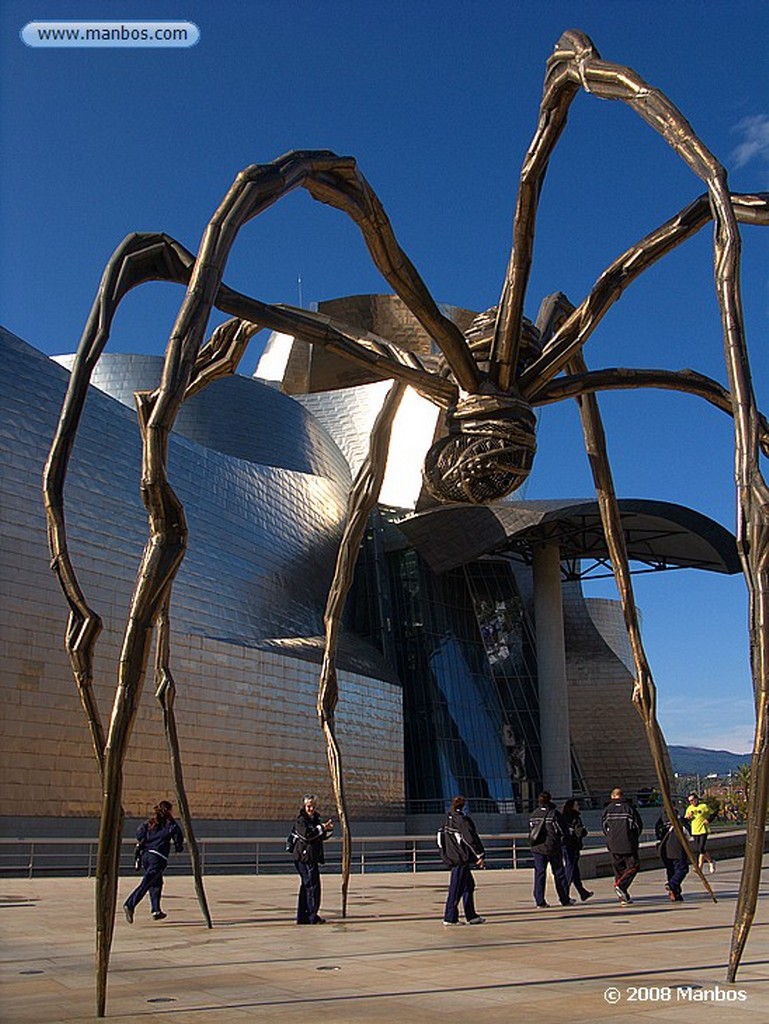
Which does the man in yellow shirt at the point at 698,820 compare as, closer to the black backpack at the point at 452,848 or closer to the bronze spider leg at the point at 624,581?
the black backpack at the point at 452,848

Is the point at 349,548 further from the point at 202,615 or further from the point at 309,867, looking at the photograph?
the point at 202,615

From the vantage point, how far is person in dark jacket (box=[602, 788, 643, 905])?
1223cm

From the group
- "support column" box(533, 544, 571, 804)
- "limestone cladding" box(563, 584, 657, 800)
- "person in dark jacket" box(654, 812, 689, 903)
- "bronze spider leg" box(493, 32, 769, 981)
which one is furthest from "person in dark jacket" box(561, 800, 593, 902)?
"limestone cladding" box(563, 584, 657, 800)

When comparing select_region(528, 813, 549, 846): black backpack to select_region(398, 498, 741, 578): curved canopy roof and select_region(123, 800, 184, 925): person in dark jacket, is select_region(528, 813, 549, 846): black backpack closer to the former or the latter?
select_region(123, 800, 184, 925): person in dark jacket

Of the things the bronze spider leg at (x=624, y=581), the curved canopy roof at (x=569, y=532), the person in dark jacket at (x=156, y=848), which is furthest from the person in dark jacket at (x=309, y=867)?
the curved canopy roof at (x=569, y=532)

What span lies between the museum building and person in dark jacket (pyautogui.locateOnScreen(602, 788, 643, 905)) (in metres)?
7.41

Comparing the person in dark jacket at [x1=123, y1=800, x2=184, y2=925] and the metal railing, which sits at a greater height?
the person in dark jacket at [x1=123, y1=800, x2=184, y2=925]

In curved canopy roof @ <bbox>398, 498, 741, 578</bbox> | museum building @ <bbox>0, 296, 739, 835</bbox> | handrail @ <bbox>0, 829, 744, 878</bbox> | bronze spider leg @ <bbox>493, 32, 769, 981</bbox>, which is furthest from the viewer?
curved canopy roof @ <bbox>398, 498, 741, 578</bbox>

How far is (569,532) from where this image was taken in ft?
118

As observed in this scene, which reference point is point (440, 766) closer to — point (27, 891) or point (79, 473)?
point (79, 473)

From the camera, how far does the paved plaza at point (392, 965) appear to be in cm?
555

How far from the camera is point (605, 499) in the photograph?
345 inches

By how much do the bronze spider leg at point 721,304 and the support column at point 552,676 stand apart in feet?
97.6

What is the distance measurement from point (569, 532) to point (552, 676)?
201 inches
